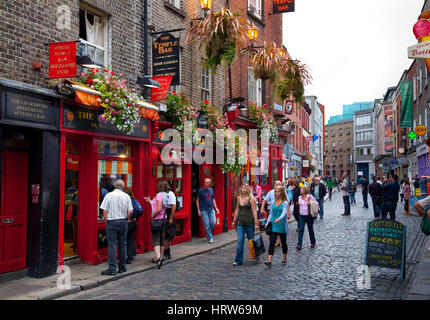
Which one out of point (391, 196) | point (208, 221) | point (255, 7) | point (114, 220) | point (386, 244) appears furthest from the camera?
point (255, 7)

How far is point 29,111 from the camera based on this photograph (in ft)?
25.6

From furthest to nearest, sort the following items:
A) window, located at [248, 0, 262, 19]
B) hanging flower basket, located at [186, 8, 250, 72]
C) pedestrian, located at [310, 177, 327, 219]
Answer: pedestrian, located at [310, 177, 327, 219], window, located at [248, 0, 262, 19], hanging flower basket, located at [186, 8, 250, 72]

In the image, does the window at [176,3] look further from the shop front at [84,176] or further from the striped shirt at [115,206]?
the striped shirt at [115,206]

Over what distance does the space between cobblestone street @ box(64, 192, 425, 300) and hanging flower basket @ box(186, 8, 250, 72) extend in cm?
574

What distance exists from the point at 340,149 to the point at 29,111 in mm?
95828

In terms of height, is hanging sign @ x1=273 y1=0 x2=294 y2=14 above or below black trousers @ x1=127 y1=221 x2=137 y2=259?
above

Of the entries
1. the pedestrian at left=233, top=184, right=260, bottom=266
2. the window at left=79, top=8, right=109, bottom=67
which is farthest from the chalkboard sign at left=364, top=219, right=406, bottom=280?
the window at left=79, top=8, right=109, bottom=67

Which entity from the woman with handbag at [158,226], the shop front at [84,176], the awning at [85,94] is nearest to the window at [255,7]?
the shop front at [84,176]

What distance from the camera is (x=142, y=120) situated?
1095 cm

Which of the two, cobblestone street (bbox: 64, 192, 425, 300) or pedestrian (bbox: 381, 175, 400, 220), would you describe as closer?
cobblestone street (bbox: 64, 192, 425, 300)

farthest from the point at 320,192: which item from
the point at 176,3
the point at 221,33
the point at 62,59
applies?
the point at 62,59

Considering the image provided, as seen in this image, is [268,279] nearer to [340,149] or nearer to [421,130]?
[421,130]

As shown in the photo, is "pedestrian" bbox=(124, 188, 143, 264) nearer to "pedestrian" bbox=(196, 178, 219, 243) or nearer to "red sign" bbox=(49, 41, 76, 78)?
"red sign" bbox=(49, 41, 76, 78)

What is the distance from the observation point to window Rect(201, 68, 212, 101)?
1473cm
